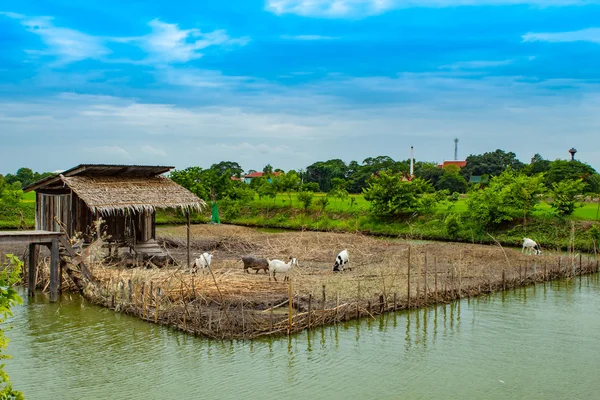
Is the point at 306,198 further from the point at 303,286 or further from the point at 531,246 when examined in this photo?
the point at 303,286

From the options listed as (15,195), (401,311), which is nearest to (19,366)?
(401,311)

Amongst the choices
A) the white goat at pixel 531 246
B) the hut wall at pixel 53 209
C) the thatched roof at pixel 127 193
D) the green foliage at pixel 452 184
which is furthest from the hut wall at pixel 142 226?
the green foliage at pixel 452 184

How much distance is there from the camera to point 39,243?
15242mm

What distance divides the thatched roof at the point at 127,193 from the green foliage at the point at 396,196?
1756 centimetres

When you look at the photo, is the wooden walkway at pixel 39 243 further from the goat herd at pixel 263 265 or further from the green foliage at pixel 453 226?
the green foliage at pixel 453 226

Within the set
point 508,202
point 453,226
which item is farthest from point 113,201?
point 508,202

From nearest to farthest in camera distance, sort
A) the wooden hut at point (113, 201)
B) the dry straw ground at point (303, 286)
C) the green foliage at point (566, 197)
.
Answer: the dry straw ground at point (303, 286)
the wooden hut at point (113, 201)
the green foliage at point (566, 197)

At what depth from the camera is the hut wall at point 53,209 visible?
60.4 feet

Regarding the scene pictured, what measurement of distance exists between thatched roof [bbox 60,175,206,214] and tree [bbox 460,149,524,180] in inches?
1810

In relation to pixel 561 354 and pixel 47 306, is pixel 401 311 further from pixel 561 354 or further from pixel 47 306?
pixel 47 306

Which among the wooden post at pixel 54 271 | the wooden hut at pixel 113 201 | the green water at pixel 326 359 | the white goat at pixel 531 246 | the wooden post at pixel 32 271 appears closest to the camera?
the green water at pixel 326 359

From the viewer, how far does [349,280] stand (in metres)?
16.3

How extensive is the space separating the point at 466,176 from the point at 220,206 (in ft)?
101

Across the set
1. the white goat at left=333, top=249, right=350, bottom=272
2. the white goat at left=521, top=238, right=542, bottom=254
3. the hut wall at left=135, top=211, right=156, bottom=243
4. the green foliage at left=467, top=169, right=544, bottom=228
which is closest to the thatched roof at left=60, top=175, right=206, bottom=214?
the hut wall at left=135, top=211, right=156, bottom=243
